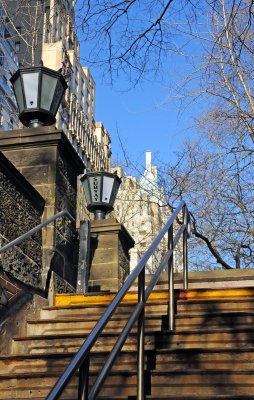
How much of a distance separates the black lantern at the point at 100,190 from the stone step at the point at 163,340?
15.3 ft

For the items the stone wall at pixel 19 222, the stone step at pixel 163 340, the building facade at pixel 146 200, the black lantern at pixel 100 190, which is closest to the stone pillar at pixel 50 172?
the stone wall at pixel 19 222

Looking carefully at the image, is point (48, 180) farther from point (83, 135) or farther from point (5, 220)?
point (83, 135)

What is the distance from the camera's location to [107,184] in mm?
9133

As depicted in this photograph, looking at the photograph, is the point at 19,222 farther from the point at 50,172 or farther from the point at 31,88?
the point at 31,88

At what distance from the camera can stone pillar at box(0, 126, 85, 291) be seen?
6102 millimetres

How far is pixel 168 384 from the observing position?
3.59 metres

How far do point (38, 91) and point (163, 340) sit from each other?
12.0 ft

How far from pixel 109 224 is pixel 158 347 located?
4517mm

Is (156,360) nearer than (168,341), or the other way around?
(156,360)

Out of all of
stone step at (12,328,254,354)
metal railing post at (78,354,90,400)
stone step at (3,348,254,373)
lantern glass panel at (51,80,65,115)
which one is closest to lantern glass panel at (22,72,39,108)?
lantern glass panel at (51,80,65,115)

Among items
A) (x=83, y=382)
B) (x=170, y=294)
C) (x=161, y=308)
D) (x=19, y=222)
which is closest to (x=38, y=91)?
(x=19, y=222)

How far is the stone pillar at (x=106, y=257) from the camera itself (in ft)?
27.6

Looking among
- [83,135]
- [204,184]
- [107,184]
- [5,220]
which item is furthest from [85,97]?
[5,220]

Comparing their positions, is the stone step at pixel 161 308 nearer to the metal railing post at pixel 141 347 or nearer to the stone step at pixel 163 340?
the stone step at pixel 163 340
